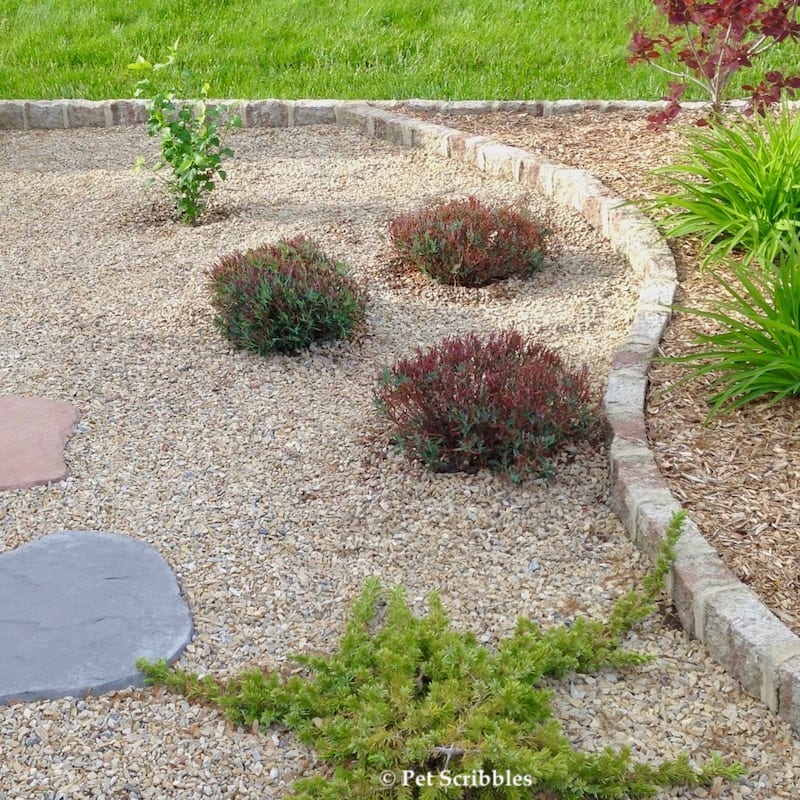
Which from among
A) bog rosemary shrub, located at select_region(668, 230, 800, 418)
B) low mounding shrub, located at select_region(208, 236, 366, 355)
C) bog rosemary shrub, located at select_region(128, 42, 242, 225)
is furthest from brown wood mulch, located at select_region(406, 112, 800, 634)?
bog rosemary shrub, located at select_region(128, 42, 242, 225)

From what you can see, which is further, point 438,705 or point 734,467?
point 734,467

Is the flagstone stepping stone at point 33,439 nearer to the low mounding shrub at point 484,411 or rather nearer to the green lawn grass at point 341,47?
the low mounding shrub at point 484,411

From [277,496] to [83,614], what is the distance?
80 centimetres

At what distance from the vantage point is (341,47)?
8234 millimetres

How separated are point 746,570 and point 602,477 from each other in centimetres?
65

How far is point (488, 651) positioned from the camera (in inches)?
101

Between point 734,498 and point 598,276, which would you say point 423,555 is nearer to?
point 734,498

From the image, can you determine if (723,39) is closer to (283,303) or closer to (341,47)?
(283,303)

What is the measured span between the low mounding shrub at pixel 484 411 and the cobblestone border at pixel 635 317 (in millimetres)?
197

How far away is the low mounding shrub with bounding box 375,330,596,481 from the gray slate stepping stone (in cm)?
96

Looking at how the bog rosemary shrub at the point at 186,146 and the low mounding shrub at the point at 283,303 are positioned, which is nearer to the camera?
the low mounding shrub at the point at 283,303

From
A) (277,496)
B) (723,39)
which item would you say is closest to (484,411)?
(277,496)

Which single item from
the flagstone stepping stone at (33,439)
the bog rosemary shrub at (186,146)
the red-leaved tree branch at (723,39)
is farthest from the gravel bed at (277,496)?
the red-leaved tree branch at (723,39)

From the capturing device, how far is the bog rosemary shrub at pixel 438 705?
211 cm
